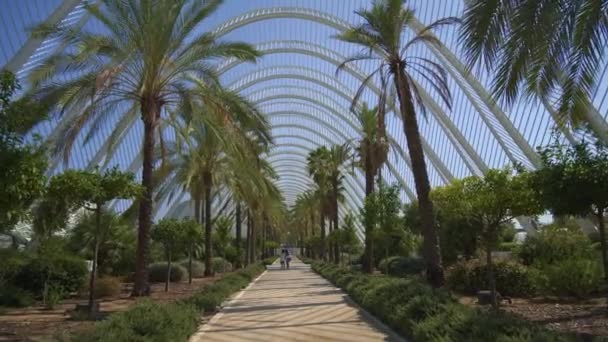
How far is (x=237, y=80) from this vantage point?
175ft

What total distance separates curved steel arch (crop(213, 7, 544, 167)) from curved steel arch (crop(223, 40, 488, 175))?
2.39 meters

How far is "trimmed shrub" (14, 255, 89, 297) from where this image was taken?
57.4 feet

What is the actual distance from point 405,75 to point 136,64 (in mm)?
7799

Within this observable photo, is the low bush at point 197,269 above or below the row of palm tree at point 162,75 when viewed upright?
below

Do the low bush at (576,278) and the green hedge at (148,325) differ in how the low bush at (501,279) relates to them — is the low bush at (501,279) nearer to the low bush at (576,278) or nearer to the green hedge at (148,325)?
the low bush at (576,278)

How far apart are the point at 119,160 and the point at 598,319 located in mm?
35792

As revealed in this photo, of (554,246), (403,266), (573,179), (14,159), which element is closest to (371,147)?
(403,266)

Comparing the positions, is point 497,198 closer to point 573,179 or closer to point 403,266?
point 573,179

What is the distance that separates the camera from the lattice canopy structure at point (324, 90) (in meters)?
23.9

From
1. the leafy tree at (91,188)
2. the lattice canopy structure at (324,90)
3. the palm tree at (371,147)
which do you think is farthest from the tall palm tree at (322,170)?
the leafy tree at (91,188)

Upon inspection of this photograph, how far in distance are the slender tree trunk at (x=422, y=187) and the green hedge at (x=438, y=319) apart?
97.4 inches

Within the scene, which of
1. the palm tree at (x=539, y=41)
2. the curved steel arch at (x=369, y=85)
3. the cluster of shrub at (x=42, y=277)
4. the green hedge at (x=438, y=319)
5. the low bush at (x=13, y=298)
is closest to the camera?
the green hedge at (x=438, y=319)

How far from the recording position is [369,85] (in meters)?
43.2

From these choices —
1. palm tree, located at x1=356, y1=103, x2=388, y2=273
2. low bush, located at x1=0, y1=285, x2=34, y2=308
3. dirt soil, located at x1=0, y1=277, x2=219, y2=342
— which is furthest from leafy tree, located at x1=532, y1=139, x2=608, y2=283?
palm tree, located at x1=356, y1=103, x2=388, y2=273
